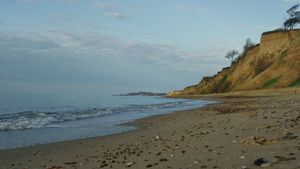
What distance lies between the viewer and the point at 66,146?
7.77 metres

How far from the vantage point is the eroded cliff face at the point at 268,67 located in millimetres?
39309

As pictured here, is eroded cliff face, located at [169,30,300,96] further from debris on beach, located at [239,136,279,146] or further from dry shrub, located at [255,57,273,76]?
debris on beach, located at [239,136,279,146]

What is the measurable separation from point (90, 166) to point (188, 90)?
104 m

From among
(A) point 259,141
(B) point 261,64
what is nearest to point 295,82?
(B) point 261,64

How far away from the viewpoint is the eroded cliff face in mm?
39309

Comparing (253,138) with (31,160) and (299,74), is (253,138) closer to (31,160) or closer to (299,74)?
(31,160)

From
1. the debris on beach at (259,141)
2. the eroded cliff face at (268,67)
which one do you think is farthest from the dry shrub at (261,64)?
the debris on beach at (259,141)

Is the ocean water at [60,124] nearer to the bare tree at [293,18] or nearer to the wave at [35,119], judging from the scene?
the wave at [35,119]

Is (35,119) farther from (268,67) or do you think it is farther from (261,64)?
(261,64)

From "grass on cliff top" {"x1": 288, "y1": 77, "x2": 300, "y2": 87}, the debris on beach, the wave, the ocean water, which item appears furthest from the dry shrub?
the debris on beach

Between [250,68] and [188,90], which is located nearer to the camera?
[250,68]

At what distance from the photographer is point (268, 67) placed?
158 ft

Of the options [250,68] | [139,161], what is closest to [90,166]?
[139,161]

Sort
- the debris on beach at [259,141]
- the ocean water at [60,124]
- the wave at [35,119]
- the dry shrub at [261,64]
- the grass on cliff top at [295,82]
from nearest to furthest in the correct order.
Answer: the debris on beach at [259,141] < the ocean water at [60,124] < the wave at [35,119] < the grass on cliff top at [295,82] < the dry shrub at [261,64]
